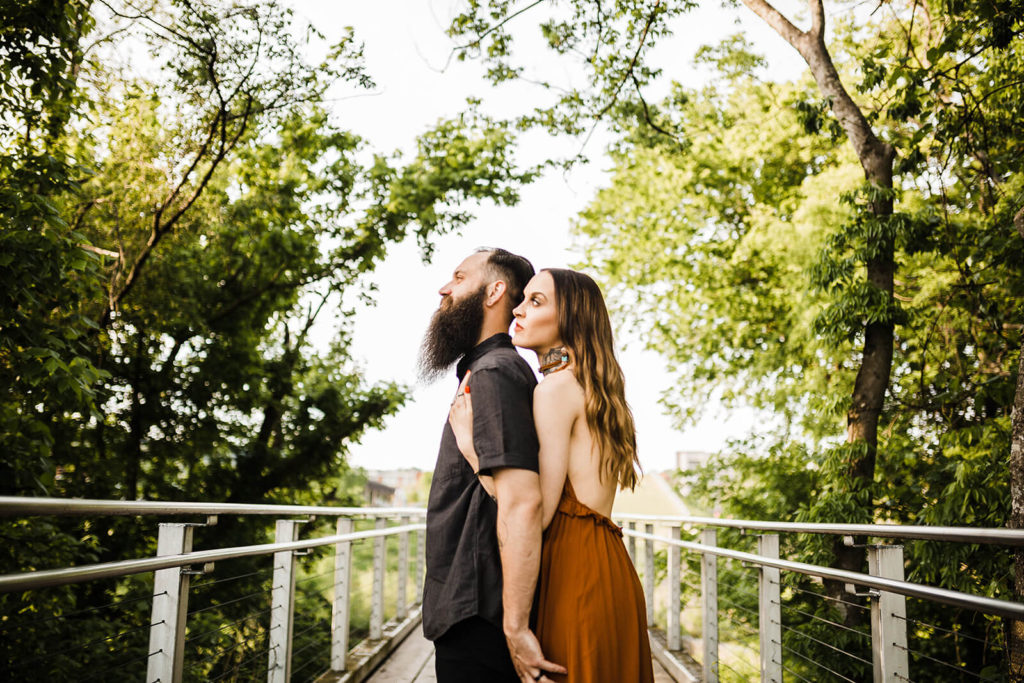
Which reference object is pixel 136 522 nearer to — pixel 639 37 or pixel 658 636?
pixel 658 636

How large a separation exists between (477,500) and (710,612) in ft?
10.1

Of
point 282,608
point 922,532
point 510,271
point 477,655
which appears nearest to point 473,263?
point 510,271

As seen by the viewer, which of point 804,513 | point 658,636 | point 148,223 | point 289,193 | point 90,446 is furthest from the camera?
point 289,193

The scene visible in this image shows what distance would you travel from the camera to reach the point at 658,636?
5699 mm

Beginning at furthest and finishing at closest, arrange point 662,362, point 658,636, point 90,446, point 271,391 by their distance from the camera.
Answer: point 662,362
point 271,391
point 90,446
point 658,636

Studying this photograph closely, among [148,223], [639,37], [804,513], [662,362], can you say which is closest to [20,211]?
[148,223]

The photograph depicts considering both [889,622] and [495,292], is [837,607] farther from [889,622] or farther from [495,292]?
[495,292]

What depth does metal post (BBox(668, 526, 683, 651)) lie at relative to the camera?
4.89 m

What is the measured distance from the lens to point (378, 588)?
5203mm

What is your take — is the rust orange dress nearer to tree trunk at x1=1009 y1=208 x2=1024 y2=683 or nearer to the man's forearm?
the man's forearm

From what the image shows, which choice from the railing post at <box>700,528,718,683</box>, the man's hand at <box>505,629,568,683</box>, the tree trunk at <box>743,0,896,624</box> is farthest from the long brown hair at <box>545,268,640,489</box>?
the tree trunk at <box>743,0,896,624</box>

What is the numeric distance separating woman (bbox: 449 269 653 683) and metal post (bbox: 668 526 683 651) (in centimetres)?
342

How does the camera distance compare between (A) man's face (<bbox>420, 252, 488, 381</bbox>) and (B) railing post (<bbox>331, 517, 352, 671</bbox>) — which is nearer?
(A) man's face (<bbox>420, 252, 488, 381</bbox>)

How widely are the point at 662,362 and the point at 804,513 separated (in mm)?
7110
